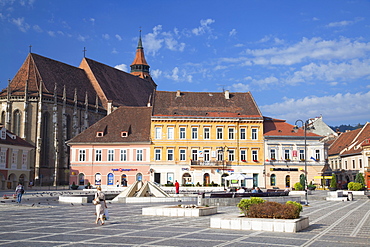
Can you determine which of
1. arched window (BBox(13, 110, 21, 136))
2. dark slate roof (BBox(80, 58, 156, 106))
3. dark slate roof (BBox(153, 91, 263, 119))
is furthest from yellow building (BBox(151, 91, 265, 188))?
dark slate roof (BBox(80, 58, 156, 106))

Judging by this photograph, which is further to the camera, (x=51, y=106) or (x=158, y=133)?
(x=51, y=106)

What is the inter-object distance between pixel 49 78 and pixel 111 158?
27438 millimetres

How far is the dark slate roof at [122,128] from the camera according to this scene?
58531 mm

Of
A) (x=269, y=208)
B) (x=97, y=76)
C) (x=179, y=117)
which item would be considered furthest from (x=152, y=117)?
(x=269, y=208)

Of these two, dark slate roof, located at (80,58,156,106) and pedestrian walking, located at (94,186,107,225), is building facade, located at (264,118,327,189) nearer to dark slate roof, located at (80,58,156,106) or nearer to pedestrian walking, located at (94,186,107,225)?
dark slate roof, located at (80,58,156,106)

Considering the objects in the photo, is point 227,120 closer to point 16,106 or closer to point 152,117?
point 152,117

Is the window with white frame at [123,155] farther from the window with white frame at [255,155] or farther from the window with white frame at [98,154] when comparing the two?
the window with white frame at [255,155]

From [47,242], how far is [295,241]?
7311 mm

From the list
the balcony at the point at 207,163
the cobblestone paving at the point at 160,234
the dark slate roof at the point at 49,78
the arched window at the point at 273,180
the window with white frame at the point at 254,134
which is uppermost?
the dark slate roof at the point at 49,78

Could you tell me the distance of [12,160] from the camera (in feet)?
189

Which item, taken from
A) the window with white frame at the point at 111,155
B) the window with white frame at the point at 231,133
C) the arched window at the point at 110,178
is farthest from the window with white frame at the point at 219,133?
the arched window at the point at 110,178

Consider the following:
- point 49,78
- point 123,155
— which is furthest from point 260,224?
point 49,78

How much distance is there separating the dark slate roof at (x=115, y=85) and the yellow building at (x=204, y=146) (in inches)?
1301

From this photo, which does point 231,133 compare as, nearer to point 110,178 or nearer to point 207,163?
point 207,163
